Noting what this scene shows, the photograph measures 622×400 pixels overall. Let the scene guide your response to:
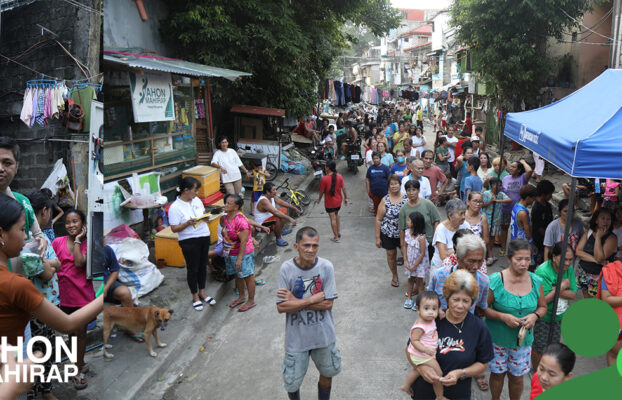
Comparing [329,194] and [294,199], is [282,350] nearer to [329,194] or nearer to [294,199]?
[329,194]

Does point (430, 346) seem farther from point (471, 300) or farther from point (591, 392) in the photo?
point (591, 392)

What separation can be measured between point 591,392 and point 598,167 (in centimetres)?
187

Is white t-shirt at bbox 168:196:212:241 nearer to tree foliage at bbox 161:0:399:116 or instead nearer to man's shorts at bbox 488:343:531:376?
man's shorts at bbox 488:343:531:376

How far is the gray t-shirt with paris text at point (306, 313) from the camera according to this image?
345 centimetres

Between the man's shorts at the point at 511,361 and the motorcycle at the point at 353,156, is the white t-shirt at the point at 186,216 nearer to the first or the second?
the man's shorts at the point at 511,361

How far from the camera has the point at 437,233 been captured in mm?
4730

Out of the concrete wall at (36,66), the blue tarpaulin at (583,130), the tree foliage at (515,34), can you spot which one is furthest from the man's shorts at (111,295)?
the tree foliage at (515,34)

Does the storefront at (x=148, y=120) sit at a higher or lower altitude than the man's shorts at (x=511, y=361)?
higher

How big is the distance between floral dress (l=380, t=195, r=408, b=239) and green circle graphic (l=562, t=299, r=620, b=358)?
2607mm

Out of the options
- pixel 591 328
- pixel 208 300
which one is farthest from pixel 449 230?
pixel 208 300

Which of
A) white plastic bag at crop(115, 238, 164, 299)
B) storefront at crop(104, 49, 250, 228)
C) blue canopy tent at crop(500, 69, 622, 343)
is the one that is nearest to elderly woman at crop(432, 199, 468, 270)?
blue canopy tent at crop(500, 69, 622, 343)

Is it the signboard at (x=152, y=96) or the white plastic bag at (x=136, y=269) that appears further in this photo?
the signboard at (x=152, y=96)

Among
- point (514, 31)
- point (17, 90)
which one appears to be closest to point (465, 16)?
point (514, 31)

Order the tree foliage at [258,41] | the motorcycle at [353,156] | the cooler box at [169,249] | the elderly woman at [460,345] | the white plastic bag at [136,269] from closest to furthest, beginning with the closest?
1. the elderly woman at [460,345]
2. the white plastic bag at [136,269]
3. the cooler box at [169,249]
4. the tree foliage at [258,41]
5. the motorcycle at [353,156]
